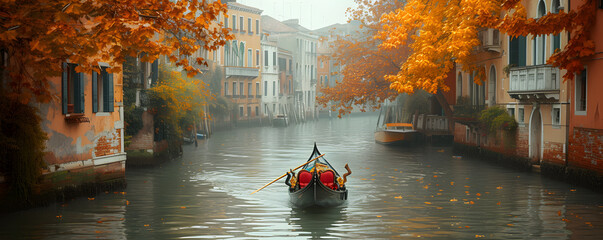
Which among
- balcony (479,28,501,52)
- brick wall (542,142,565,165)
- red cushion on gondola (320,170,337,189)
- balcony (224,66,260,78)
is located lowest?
red cushion on gondola (320,170,337,189)

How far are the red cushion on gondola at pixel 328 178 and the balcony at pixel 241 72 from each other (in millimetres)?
36385

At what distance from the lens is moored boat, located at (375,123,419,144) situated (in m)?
31.9

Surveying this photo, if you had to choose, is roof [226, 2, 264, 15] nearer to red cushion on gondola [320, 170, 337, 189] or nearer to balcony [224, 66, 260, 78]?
balcony [224, 66, 260, 78]

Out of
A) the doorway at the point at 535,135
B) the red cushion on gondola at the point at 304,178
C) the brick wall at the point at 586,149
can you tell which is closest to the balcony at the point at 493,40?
the doorway at the point at 535,135

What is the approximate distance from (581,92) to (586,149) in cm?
148

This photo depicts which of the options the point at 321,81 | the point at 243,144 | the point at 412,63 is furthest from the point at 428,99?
the point at 321,81

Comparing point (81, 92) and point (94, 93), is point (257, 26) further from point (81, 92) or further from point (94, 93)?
point (81, 92)

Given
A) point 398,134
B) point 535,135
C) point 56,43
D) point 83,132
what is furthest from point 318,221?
point 398,134

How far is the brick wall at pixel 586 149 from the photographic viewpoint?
14906mm

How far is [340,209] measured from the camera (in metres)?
13.7

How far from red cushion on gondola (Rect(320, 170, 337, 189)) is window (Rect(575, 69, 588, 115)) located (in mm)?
5952

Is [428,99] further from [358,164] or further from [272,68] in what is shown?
[272,68]

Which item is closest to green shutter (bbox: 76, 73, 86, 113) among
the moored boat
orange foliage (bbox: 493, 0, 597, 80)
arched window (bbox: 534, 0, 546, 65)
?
orange foliage (bbox: 493, 0, 597, 80)

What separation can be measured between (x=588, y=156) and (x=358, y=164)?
930 cm
